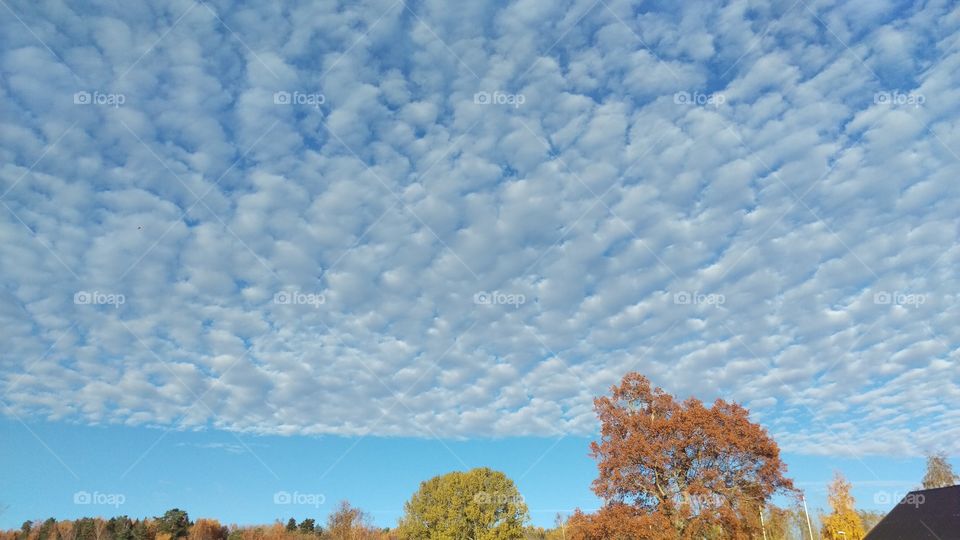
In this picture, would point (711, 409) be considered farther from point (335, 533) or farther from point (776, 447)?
point (335, 533)

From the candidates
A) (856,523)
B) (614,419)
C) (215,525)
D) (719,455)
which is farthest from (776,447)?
(215,525)

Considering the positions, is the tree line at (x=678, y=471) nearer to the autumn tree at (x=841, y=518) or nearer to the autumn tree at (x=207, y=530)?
the autumn tree at (x=841, y=518)

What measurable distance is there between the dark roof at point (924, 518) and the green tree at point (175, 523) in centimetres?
9953

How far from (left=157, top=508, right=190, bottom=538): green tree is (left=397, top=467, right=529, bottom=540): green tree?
50.0 meters

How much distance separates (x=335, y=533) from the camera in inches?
3740

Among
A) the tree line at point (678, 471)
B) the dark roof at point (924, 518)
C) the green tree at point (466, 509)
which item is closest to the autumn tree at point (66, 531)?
the green tree at point (466, 509)

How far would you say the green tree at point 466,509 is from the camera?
6481 centimetres

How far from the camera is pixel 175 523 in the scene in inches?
3856

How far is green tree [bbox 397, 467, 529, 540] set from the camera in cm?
6481

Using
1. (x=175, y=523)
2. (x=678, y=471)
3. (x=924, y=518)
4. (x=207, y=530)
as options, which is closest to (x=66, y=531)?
(x=175, y=523)

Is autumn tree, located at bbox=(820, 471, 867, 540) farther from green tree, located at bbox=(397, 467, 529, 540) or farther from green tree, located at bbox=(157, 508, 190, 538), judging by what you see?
green tree, located at bbox=(157, 508, 190, 538)

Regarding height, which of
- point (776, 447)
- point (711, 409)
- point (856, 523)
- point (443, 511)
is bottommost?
point (856, 523)

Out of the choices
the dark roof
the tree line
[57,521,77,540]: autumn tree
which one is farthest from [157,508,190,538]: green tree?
the dark roof

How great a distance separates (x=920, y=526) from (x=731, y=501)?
1658cm
